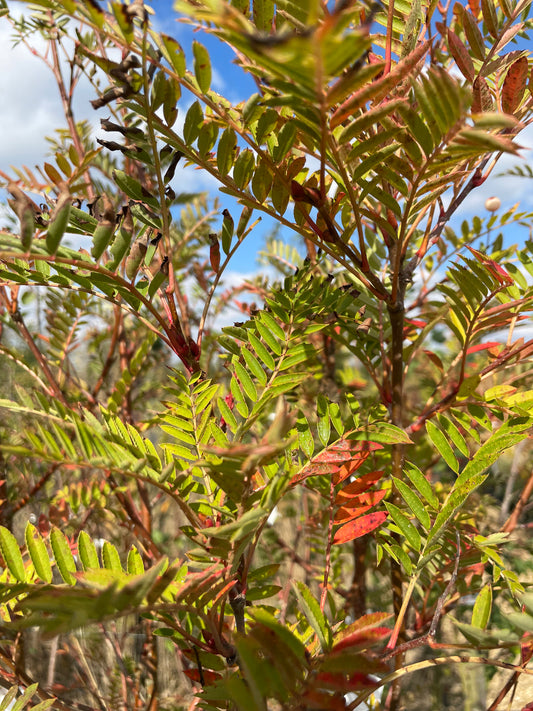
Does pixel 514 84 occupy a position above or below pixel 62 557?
above

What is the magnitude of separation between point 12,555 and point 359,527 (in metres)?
0.26

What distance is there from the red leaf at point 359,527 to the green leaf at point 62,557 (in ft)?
0.68

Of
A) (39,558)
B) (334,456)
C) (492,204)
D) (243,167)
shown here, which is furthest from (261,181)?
(492,204)

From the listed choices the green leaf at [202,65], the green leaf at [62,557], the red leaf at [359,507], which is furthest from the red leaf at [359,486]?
the green leaf at [202,65]

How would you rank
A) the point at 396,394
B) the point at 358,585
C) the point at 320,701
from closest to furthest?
the point at 320,701 < the point at 396,394 < the point at 358,585

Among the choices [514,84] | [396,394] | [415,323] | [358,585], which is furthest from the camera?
[358,585]

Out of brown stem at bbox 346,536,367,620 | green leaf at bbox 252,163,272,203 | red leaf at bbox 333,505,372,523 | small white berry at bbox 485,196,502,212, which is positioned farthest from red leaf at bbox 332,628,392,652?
small white berry at bbox 485,196,502,212

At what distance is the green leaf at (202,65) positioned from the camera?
1.01 feet

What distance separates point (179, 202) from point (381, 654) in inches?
40.8

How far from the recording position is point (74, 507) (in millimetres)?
767

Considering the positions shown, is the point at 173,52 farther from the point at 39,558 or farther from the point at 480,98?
the point at 39,558

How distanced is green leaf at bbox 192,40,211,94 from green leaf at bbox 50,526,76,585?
329mm

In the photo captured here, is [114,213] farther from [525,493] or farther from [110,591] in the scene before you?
[525,493]

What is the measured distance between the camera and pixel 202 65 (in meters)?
0.33
